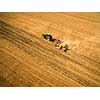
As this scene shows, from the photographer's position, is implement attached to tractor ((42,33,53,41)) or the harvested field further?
implement attached to tractor ((42,33,53,41))

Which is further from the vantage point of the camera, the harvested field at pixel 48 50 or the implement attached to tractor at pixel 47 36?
the implement attached to tractor at pixel 47 36

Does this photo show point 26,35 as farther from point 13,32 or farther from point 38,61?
point 38,61

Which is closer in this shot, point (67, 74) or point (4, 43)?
point (67, 74)

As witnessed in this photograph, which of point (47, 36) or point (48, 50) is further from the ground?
point (47, 36)

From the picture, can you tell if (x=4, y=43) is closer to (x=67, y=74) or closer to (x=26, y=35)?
(x=26, y=35)

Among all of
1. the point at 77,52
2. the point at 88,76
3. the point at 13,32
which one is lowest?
the point at 88,76
